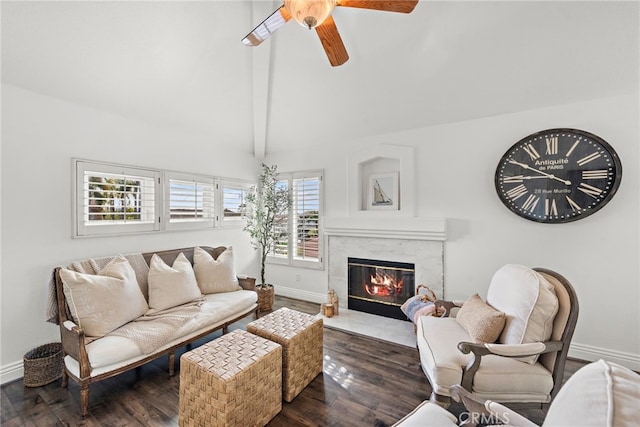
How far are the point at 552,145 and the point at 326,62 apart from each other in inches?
98.2

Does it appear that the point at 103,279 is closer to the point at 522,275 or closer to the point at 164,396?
the point at 164,396

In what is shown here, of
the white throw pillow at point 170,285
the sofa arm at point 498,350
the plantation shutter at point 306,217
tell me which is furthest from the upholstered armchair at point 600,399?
the plantation shutter at point 306,217

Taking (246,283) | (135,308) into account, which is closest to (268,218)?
(246,283)

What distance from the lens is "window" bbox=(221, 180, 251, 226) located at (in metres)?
4.28

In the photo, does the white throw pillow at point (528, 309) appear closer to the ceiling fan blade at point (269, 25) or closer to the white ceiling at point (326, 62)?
the white ceiling at point (326, 62)

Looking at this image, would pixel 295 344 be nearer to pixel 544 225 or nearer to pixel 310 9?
pixel 310 9

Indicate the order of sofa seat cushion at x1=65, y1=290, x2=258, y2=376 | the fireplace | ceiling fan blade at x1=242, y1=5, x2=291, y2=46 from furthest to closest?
the fireplace
sofa seat cushion at x1=65, y1=290, x2=258, y2=376
ceiling fan blade at x1=242, y1=5, x2=291, y2=46

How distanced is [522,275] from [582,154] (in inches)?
63.9

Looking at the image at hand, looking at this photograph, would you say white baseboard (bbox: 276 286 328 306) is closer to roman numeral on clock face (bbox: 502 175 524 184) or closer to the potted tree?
the potted tree

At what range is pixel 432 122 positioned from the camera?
334 cm

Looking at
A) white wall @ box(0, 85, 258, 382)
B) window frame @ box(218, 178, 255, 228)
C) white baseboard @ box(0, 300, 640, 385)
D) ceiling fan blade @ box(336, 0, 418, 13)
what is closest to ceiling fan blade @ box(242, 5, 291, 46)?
ceiling fan blade @ box(336, 0, 418, 13)

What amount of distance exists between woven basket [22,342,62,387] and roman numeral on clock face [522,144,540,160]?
16.2 ft

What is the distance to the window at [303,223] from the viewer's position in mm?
4297

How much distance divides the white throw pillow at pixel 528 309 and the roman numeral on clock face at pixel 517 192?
3.96 feet
